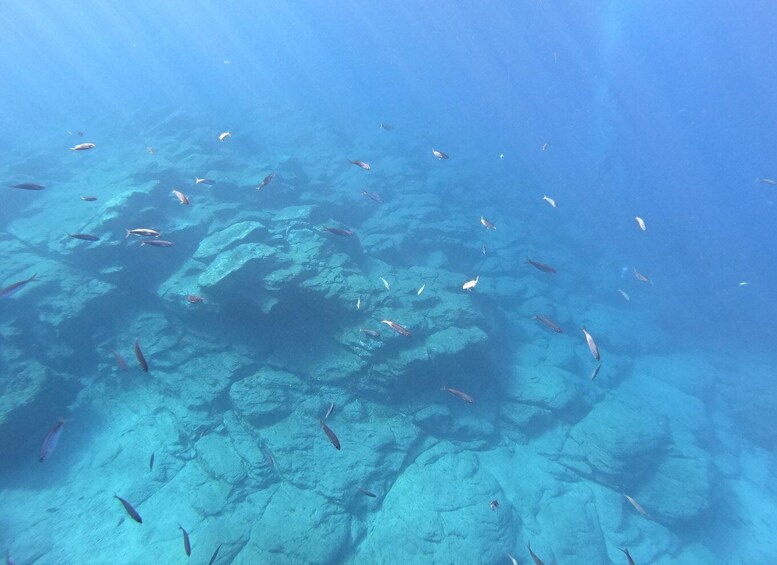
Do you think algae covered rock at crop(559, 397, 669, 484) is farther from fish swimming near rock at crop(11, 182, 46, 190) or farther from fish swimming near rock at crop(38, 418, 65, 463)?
fish swimming near rock at crop(11, 182, 46, 190)

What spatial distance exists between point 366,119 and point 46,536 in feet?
139

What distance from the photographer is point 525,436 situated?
421 inches

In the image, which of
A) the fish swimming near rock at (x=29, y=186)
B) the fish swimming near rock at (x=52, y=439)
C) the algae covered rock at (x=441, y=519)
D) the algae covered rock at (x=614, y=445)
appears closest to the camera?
the fish swimming near rock at (x=52, y=439)

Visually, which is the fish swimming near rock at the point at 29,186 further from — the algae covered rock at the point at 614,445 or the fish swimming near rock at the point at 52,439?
the algae covered rock at the point at 614,445

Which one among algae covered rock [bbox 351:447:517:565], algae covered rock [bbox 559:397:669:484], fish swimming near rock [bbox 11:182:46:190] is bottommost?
algae covered rock [bbox 559:397:669:484]

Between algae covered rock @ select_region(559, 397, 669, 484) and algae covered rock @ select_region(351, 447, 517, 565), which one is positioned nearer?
algae covered rock @ select_region(351, 447, 517, 565)

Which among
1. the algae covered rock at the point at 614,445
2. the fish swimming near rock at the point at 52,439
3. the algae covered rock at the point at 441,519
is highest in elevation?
the fish swimming near rock at the point at 52,439

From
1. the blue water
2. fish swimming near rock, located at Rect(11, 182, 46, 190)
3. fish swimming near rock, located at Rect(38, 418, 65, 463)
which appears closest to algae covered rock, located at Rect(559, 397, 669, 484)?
the blue water

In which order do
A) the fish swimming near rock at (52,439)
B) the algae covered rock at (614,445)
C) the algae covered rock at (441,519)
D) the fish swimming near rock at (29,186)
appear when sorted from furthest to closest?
the algae covered rock at (614,445), the algae covered rock at (441,519), the fish swimming near rock at (29,186), the fish swimming near rock at (52,439)

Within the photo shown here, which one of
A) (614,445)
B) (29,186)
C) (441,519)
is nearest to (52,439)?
(29,186)

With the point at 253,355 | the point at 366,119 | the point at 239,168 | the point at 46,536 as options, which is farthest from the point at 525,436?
the point at 366,119

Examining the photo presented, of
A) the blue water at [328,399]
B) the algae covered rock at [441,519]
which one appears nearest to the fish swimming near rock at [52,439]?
A: the blue water at [328,399]

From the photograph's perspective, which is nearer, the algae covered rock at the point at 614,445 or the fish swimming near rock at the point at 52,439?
the fish swimming near rock at the point at 52,439

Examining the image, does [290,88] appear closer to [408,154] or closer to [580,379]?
[408,154]
